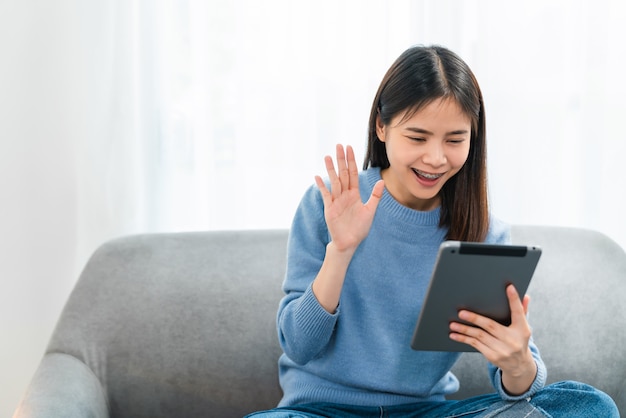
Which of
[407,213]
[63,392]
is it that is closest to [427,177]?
[407,213]

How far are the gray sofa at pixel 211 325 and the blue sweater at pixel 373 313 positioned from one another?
234mm

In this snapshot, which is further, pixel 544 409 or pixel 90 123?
pixel 90 123

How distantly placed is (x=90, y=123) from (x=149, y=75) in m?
0.21

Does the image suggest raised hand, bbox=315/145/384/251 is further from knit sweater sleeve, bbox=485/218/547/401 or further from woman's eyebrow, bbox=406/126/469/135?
knit sweater sleeve, bbox=485/218/547/401

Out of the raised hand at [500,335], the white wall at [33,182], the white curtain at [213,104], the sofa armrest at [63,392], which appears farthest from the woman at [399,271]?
the white wall at [33,182]

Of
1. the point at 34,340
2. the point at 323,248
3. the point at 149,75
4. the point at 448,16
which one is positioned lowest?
the point at 34,340

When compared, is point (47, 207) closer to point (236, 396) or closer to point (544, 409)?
point (236, 396)

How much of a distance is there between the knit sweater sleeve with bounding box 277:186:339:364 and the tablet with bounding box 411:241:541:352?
18 cm

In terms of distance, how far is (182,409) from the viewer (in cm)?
177

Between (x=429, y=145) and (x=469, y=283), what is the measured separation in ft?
0.92

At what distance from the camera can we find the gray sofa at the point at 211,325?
1.76 metres

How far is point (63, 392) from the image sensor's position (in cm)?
153

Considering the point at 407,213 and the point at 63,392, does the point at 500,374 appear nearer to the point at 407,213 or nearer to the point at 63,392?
the point at 407,213

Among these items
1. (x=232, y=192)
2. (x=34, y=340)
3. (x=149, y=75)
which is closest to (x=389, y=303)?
(x=232, y=192)
